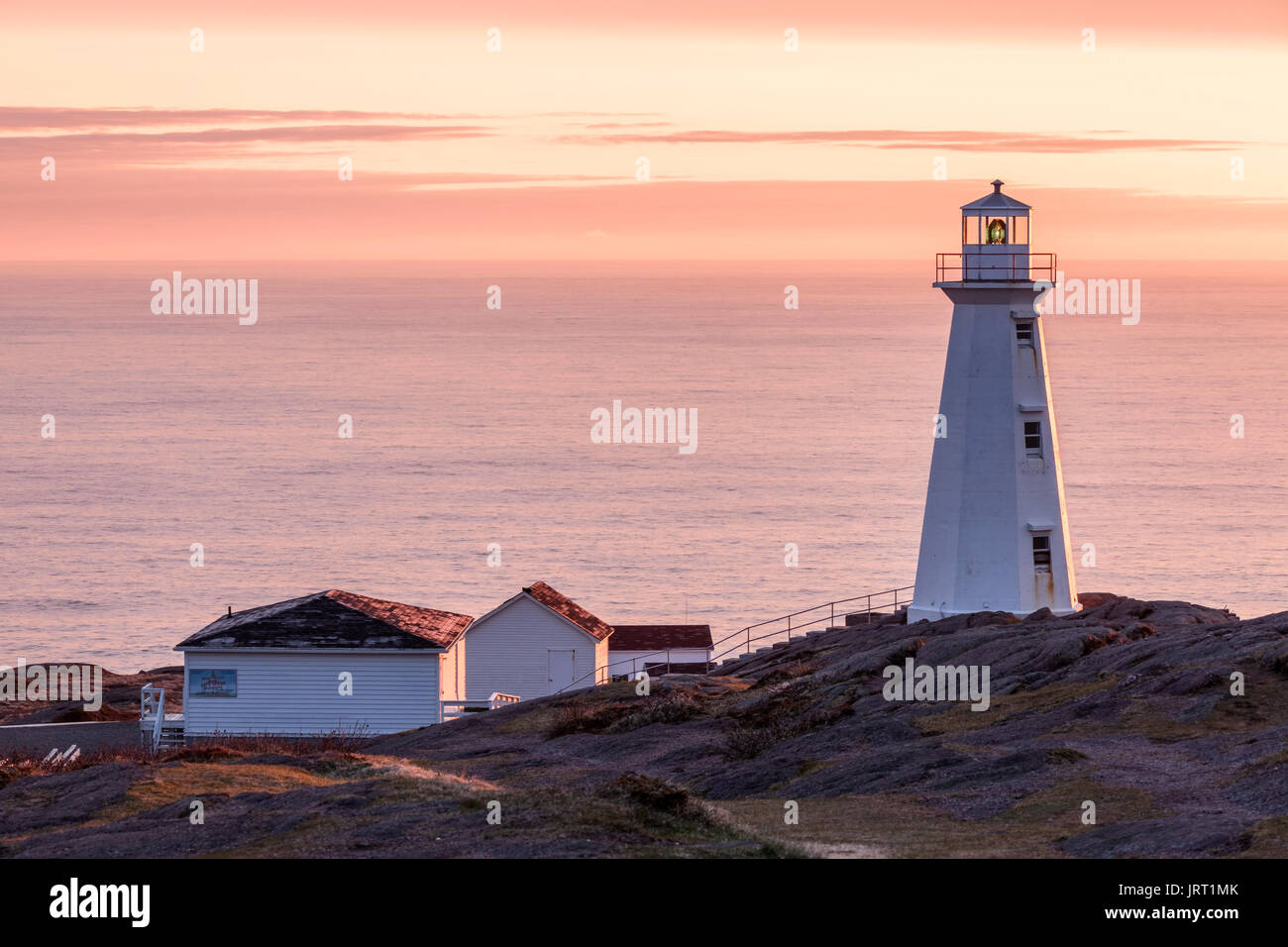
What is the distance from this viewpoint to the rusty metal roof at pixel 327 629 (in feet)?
123

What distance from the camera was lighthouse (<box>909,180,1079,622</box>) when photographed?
117 ft

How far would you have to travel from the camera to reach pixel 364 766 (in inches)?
969

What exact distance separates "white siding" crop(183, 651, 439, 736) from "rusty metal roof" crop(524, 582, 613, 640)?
24.9 ft

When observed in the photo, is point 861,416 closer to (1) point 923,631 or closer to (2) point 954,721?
(1) point 923,631

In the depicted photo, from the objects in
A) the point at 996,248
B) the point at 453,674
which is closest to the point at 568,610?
the point at 453,674

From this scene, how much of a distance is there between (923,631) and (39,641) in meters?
37.9

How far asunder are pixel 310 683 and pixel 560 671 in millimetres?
8944

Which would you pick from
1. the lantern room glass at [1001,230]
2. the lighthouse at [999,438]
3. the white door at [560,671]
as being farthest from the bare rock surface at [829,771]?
the white door at [560,671]

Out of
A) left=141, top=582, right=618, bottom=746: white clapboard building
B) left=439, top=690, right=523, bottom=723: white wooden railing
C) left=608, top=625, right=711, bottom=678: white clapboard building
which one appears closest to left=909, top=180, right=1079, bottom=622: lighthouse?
left=439, top=690, right=523, bottom=723: white wooden railing

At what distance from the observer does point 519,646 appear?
44906 mm

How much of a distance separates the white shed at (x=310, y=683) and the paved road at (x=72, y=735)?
1.45m

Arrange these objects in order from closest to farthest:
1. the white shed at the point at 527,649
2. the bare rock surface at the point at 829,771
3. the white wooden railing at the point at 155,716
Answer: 1. the bare rock surface at the point at 829,771
2. the white wooden railing at the point at 155,716
3. the white shed at the point at 527,649

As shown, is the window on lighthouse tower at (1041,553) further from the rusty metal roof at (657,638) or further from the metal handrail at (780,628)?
the metal handrail at (780,628)

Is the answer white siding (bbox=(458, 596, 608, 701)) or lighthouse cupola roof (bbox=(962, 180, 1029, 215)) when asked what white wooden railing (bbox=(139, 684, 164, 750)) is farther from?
lighthouse cupola roof (bbox=(962, 180, 1029, 215))
